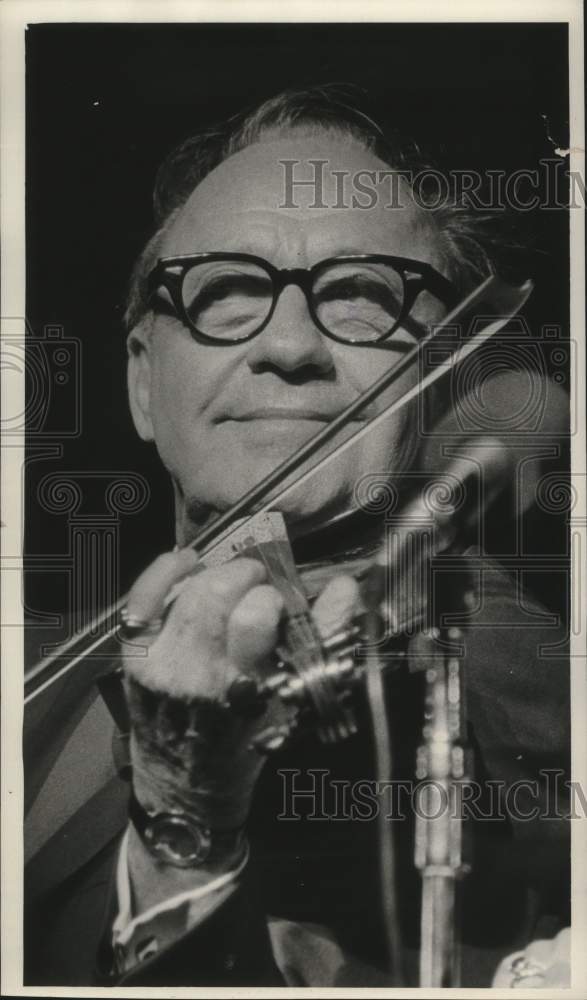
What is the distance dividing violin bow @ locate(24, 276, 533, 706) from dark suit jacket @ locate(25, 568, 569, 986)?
0.04m

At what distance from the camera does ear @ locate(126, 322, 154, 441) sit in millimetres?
1257

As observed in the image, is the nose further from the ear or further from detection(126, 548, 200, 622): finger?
detection(126, 548, 200, 622): finger

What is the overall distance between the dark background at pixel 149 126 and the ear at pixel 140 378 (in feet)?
0.04

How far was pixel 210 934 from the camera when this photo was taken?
122cm

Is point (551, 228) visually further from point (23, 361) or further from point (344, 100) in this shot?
point (23, 361)

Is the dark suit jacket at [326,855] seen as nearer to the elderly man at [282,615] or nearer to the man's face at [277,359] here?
the elderly man at [282,615]

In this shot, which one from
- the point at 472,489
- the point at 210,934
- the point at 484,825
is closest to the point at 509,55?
the point at 472,489

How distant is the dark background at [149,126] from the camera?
126 cm

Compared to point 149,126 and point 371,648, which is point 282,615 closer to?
point 371,648

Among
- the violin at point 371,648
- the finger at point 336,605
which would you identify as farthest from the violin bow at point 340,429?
the finger at point 336,605

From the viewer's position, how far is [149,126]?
49.9 inches

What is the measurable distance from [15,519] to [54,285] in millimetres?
303

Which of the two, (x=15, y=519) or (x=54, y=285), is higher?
(x=54, y=285)

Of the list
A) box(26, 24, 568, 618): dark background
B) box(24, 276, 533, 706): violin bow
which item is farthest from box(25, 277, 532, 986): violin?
box(26, 24, 568, 618): dark background
